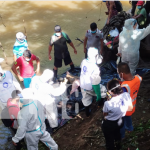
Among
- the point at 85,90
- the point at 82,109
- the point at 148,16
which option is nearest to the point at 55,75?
the point at 82,109

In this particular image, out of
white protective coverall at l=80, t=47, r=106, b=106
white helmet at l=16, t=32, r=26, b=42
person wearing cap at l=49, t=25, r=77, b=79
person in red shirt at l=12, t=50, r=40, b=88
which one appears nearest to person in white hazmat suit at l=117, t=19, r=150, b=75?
white protective coverall at l=80, t=47, r=106, b=106

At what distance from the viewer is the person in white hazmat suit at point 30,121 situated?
2887mm

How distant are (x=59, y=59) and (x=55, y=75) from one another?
1.72 feet

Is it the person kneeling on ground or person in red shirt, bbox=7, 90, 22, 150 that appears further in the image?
person in red shirt, bbox=7, 90, 22, 150

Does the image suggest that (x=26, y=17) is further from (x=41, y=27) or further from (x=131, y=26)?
(x=131, y=26)

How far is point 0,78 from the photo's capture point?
12.0ft

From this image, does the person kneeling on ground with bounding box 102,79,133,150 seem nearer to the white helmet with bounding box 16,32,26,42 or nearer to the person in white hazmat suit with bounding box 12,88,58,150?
the person in white hazmat suit with bounding box 12,88,58,150

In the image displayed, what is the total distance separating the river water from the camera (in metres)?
7.39

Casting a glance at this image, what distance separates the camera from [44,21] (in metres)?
9.73

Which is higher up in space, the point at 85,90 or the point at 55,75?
the point at 85,90

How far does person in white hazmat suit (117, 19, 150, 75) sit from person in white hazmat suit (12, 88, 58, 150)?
2.32 m

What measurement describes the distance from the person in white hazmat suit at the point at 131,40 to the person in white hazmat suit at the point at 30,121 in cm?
232

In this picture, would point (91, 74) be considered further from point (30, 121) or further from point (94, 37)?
point (94, 37)

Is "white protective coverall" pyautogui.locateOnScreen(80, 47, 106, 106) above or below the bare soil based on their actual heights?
above
